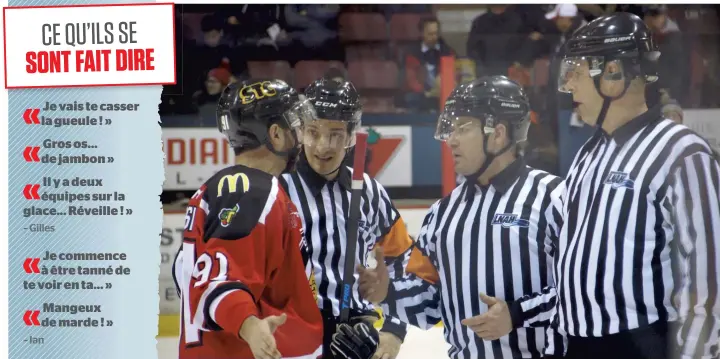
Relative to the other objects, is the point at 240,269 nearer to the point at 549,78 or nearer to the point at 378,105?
the point at 378,105

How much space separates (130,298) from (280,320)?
1.51ft

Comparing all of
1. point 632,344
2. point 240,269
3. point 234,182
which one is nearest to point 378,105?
point 234,182

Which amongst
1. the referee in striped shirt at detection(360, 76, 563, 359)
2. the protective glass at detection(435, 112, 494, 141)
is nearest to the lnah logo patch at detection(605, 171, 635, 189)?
the referee in striped shirt at detection(360, 76, 563, 359)

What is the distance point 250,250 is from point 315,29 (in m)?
0.67

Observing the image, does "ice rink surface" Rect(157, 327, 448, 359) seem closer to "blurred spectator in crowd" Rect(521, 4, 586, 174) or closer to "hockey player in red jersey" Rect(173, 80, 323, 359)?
"hockey player in red jersey" Rect(173, 80, 323, 359)

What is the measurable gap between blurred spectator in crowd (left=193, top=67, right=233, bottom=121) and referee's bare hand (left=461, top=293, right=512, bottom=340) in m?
0.95

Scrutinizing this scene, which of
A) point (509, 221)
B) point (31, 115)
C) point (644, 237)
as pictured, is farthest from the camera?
point (31, 115)

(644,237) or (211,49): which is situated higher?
(211,49)

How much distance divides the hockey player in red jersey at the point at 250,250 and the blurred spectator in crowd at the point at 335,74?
0.35ft

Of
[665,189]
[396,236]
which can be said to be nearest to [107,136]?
[396,236]

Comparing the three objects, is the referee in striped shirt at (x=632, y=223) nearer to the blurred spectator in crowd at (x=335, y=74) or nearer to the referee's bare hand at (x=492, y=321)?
the referee's bare hand at (x=492, y=321)

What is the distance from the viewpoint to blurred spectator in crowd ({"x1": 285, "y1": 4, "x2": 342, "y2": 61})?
212 centimetres

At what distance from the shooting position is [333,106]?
6.95 ft

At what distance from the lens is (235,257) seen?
6.57ft
